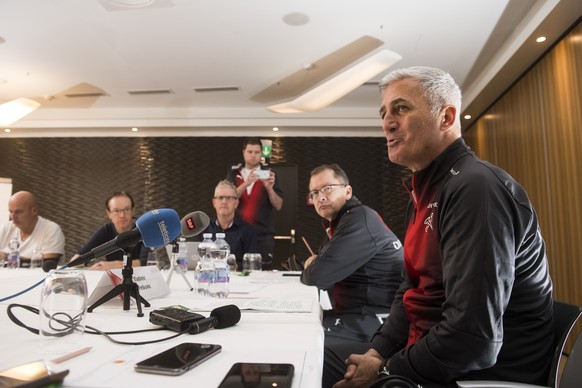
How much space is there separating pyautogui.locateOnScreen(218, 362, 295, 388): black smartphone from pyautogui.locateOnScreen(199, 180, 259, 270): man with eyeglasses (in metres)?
2.31

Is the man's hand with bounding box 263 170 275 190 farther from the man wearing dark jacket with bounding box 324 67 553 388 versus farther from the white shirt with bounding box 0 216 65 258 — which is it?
the man wearing dark jacket with bounding box 324 67 553 388

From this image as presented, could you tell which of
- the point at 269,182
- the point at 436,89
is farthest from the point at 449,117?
the point at 269,182

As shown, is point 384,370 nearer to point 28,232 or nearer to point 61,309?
point 61,309

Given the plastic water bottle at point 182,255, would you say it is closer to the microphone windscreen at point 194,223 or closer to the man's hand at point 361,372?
the microphone windscreen at point 194,223

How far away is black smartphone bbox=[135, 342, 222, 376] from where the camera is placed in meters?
0.62

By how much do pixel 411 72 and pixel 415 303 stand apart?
2.26 ft

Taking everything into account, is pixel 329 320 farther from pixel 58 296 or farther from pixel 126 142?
pixel 126 142

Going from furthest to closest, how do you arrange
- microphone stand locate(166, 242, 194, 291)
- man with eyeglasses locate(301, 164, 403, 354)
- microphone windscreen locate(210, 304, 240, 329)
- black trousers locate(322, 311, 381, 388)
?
man with eyeglasses locate(301, 164, 403, 354), microphone stand locate(166, 242, 194, 291), black trousers locate(322, 311, 381, 388), microphone windscreen locate(210, 304, 240, 329)

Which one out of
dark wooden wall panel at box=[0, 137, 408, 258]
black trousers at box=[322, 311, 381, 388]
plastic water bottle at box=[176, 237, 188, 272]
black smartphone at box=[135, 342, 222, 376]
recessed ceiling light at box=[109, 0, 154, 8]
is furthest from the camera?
dark wooden wall panel at box=[0, 137, 408, 258]

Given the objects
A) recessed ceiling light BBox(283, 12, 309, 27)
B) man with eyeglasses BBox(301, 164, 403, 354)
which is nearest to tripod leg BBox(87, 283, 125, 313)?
man with eyeglasses BBox(301, 164, 403, 354)

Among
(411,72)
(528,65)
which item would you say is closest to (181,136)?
(528,65)

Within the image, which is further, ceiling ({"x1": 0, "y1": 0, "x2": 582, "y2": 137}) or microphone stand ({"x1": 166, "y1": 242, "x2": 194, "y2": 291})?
ceiling ({"x1": 0, "y1": 0, "x2": 582, "y2": 137})

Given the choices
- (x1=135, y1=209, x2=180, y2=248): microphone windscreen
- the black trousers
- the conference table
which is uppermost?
(x1=135, y1=209, x2=180, y2=248): microphone windscreen

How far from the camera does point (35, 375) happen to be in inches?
22.0
